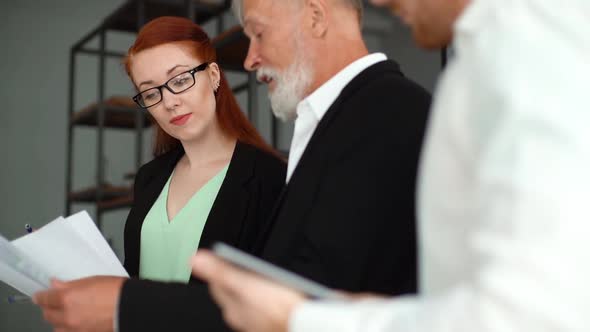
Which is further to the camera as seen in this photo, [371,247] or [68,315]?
[68,315]

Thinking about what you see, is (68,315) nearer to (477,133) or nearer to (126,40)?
(477,133)

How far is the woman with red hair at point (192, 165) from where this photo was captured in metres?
1.52

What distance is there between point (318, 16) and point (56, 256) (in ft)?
2.04

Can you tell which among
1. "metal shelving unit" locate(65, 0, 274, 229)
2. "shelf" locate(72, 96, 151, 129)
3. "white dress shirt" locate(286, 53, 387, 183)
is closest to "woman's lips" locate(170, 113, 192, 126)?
"white dress shirt" locate(286, 53, 387, 183)

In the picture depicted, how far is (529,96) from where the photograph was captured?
0.48 metres

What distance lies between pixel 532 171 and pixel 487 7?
0.17m

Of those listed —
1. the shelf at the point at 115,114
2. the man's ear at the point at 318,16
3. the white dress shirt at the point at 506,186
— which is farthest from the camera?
the shelf at the point at 115,114

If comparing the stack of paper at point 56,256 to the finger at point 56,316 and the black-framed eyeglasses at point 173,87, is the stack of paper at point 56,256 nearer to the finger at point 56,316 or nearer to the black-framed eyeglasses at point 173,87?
the finger at point 56,316

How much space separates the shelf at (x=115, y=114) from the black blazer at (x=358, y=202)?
11.4 ft

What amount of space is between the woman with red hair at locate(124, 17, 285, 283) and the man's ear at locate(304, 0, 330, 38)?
0.46m

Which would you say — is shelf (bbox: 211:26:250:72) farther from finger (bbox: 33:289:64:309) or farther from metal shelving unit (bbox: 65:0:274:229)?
finger (bbox: 33:289:64:309)

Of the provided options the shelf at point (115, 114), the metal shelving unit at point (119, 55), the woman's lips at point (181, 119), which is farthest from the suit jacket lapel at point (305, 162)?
the shelf at point (115, 114)

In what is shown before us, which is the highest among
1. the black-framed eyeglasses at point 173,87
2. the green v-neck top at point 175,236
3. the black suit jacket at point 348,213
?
the black suit jacket at point 348,213

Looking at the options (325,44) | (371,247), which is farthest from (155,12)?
(371,247)
